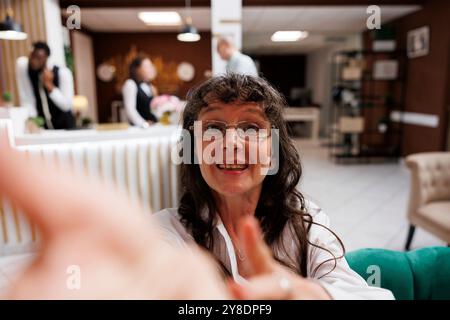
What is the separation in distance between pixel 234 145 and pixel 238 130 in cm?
2

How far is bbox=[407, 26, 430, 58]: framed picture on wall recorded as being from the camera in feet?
14.1

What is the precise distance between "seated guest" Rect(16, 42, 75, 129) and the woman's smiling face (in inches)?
82.4

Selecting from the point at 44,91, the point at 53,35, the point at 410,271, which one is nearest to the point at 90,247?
the point at 410,271

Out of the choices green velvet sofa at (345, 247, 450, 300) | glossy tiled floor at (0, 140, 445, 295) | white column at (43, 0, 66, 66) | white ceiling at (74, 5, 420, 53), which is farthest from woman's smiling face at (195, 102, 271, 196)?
white column at (43, 0, 66, 66)

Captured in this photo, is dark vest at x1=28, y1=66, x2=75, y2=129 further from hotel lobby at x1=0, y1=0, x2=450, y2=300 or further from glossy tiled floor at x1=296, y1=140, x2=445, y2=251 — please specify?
glossy tiled floor at x1=296, y1=140, x2=445, y2=251

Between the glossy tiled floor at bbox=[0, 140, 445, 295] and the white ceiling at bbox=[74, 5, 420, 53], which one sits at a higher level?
the white ceiling at bbox=[74, 5, 420, 53]

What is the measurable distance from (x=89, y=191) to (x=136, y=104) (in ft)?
7.89

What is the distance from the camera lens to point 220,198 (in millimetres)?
549

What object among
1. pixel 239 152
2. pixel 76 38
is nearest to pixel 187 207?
pixel 239 152

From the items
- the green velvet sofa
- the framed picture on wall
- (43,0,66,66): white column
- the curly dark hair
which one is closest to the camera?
the curly dark hair

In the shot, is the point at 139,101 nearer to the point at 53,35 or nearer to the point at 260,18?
the point at 53,35

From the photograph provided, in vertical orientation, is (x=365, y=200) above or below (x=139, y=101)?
below

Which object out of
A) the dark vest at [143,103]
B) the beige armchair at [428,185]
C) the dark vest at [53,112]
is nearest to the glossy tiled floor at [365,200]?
the beige armchair at [428,185]

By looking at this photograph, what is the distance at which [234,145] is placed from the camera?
385 millimetres
